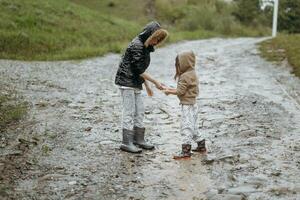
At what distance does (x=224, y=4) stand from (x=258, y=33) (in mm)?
6345

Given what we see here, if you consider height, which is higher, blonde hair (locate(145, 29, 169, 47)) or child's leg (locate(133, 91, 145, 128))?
blonde hair (locate(145, 29, 169, 47))

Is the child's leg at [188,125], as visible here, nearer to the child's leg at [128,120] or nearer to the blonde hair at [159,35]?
the child's leg at [128,120]

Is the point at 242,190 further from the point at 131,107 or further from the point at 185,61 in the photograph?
the point at 131,107

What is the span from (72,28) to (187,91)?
62.1ft

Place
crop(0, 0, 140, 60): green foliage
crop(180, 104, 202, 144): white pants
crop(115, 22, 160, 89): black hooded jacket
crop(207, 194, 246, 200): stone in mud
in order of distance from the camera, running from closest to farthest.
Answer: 1. crop(207, 194, 246, 200): stone in mud
2. crop(115, 22, 160, 89): black hooded jacket
3. crop(180, 104, 202, 144): white pants
4. crop(0, 0, 140, 60): green foliage

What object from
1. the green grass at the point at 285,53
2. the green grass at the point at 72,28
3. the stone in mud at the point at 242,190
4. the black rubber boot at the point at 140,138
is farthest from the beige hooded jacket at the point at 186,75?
the green grass at the point at 72,28

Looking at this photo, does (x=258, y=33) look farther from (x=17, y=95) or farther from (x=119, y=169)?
(x=119, y=169)

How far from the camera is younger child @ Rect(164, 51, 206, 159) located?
25.0 feet

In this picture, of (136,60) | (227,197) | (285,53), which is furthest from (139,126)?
(285,53)

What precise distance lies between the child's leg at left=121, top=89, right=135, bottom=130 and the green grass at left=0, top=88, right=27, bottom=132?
7.85ft

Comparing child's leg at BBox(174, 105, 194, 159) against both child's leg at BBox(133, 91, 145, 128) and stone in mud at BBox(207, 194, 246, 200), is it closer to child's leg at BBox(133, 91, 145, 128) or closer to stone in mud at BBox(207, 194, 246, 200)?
child's leg at BBox(133, 91, 145, 128)

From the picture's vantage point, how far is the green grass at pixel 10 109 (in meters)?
9.63

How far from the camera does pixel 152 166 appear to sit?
24.0 feet

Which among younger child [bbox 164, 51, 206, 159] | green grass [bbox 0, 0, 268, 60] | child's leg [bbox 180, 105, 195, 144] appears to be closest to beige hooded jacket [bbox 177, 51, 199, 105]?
younger child [bbox 164, 51, 206, 159]
